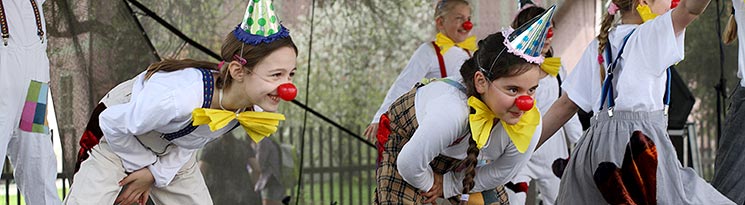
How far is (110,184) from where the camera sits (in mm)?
4230

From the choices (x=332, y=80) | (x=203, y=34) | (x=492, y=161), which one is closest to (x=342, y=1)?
(x=332, y=80)

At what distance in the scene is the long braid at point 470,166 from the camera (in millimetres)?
4230

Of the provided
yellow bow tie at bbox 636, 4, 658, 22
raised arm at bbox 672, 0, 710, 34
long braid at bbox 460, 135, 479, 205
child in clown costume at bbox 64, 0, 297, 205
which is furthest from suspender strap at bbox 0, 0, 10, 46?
raised arm at bbox 672, 0, 710, 34

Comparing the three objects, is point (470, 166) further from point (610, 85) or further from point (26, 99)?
point (26, 99)

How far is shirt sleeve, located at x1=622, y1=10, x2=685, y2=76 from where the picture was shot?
14.3ft

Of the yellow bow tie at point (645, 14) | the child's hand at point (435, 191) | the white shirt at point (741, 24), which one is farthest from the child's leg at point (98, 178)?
the white shirt at point (741, 24)

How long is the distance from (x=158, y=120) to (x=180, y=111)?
0.08 metres

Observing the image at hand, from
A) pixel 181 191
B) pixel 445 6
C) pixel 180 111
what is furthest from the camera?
pixel 445 6

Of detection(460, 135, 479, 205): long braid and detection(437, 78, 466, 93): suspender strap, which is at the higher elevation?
detection(437, 78, 466, 93): suspender strap

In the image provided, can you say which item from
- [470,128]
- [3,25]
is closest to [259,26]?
[470,128]

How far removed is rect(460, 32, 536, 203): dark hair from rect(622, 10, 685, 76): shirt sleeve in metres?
0.46

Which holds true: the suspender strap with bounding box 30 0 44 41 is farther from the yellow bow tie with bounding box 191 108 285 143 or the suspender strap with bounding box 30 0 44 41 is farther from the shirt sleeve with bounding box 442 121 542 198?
the shirt sleeve with bounding box 442 121 542 198

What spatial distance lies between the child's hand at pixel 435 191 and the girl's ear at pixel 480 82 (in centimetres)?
39

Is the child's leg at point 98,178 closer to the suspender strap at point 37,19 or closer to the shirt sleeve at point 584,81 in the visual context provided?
the suspender strap at point 37,19
